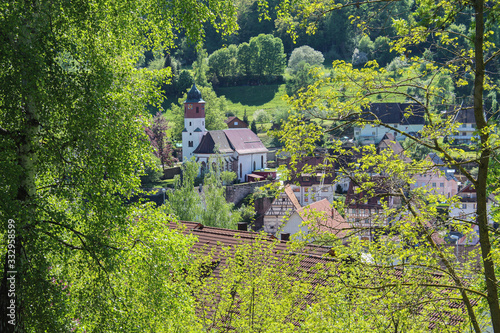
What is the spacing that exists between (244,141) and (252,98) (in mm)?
26629

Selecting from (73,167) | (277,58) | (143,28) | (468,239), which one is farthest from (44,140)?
(277,58)

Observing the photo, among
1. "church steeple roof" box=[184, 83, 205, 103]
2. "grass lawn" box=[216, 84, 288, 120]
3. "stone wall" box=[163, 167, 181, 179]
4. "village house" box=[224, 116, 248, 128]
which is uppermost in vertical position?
"grass lawn" box=[216, 84, 288, 120]

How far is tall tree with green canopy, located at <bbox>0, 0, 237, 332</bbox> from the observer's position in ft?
16.6

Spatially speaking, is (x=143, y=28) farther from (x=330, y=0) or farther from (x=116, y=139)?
(x=330, y=0)

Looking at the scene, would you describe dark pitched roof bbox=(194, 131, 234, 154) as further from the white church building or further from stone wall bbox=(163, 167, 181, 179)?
stone wall bbox=(163, 167, 181, 179)

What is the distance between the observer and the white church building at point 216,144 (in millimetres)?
58438

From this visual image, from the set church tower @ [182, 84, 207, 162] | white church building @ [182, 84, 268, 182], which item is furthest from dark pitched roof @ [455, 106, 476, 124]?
church tower @ [182, 84, 207, 162]

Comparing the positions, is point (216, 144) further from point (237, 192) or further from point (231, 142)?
point (237, 192)

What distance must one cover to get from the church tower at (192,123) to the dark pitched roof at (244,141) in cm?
312

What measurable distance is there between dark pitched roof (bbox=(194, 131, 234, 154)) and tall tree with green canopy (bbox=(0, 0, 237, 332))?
167 feet

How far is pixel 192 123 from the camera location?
61125mm

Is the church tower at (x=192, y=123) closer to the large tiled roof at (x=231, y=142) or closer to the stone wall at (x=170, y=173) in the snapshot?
the large tiled roof at (x=231, y=142)

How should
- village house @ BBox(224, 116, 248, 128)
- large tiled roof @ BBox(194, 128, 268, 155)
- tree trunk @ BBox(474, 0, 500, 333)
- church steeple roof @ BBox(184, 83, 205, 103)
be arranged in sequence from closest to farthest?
tree trunk @ BBox(474, 0, 500, 333) < large tiled roof @ BBox(194, 128, 268, 155) < church steeple roof @ BBox(184, 83, 205, 103) < village house @ BBox(224, 116, 248, 128)

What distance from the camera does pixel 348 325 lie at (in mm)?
6215
